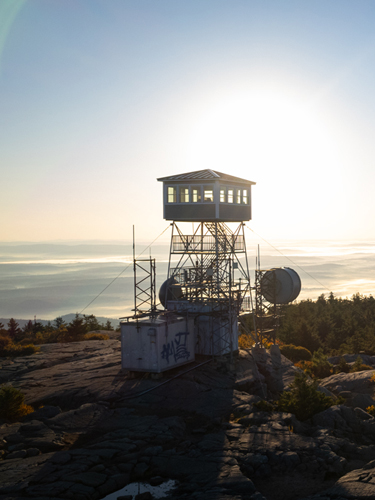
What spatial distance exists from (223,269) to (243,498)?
17337 mm

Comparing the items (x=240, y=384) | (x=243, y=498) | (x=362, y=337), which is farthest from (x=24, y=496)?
(x=362, y=337)

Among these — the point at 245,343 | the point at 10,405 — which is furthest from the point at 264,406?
the point at 245,343

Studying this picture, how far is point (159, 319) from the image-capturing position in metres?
25.1

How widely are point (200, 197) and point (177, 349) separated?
968 centimetres

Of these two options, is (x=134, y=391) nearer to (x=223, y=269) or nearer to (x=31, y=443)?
(x=31, y=443)

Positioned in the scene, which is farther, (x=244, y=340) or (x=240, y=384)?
(x=244, y=340)

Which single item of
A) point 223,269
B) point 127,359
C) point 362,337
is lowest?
point 362,337

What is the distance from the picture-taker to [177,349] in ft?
83.7

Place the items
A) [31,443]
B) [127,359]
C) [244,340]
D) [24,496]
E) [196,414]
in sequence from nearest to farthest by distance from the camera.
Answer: [24,496] → [31,443] → [196,414] → [127,359] → [244,340]

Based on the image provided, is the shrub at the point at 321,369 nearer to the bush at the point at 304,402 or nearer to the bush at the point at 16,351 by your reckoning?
the bush at the point at 304,402

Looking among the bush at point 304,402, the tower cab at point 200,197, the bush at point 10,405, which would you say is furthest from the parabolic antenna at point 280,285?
the bush at point 10,405

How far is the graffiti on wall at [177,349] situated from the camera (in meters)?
24.5

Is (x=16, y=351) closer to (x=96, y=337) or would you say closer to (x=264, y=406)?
(x=96, y=337)

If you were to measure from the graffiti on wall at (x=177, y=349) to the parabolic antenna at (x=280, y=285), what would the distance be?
916cm
